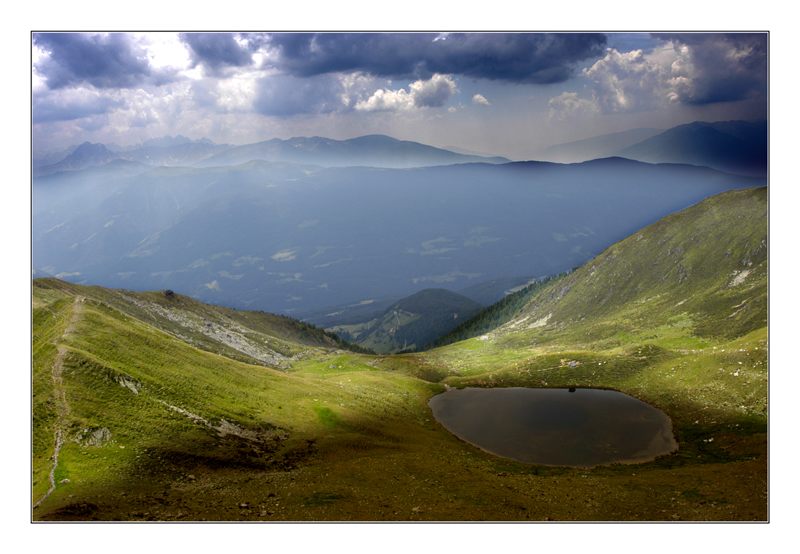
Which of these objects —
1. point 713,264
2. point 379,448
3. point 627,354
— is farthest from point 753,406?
point 713,264

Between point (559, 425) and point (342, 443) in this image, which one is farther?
point (559, 425)

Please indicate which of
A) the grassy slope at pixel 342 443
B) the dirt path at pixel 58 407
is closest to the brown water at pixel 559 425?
the grassy slope at pixel 342 443

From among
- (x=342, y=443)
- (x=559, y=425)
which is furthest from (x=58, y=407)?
(x=559, y=425)

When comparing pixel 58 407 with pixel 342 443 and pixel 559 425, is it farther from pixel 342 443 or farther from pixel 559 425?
pixel 559 425

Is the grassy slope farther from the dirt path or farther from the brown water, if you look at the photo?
the brown water

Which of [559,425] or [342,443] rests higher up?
[342,443]

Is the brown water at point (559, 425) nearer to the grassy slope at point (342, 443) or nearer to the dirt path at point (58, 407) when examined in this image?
the grassy slope at point (342, 443)

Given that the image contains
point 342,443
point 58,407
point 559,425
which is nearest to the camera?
point 58,407

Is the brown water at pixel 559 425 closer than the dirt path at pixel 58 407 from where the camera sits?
No
